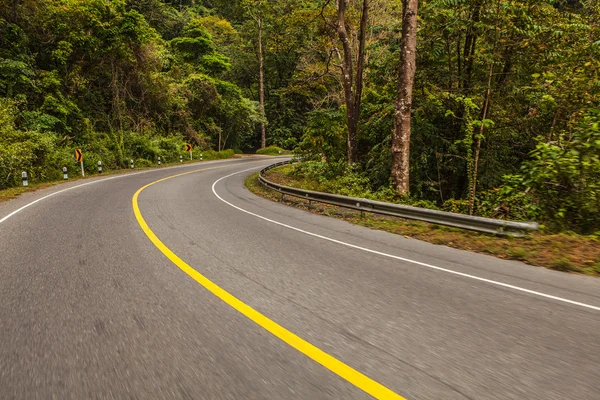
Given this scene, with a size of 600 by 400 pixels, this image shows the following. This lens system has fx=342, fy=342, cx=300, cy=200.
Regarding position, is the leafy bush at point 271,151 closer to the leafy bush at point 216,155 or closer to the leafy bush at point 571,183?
the leafy bush at point 216,155

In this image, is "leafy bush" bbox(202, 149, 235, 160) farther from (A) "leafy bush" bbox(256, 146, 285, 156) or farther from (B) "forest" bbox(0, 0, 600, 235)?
(A) "leafy bush" bbox(256, 146, 285, 156)

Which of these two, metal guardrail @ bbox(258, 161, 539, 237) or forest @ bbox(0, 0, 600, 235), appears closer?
metal guardrail @ bbox(258, 161, 539, 237)

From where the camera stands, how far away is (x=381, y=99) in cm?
1733

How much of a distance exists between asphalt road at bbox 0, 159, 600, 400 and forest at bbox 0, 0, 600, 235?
455 centimetres

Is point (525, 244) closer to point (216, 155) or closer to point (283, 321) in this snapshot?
point (283, 321)

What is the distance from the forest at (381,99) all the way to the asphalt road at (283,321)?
4.55 m

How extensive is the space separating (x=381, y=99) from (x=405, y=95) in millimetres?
6450

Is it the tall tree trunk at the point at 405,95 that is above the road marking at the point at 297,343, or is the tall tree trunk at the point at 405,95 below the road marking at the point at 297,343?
above

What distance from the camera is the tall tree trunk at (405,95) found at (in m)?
10.9

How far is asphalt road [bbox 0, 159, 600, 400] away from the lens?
8.18 ft

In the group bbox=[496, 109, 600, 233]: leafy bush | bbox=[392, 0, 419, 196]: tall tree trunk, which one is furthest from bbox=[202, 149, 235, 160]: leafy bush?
bbox=[496, 109, 600, 233]: leafy bush

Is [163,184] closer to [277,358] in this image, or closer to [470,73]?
[470,73]

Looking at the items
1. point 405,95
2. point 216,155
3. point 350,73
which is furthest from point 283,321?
point 216,155

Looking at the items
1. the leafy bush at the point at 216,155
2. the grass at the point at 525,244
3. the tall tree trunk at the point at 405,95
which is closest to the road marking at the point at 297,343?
the grass at the point at 525,244
